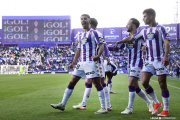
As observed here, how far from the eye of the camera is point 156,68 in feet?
18.6

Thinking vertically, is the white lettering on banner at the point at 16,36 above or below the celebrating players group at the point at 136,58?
above

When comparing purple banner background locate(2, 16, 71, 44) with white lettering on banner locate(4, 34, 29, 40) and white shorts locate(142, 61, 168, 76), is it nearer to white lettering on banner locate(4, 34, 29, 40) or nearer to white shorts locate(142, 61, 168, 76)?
white lettering on banner locate(4, 34, 29, 40)

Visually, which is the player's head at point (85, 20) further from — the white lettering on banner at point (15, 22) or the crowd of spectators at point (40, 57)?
the white lettering on banner at point (15, 22)

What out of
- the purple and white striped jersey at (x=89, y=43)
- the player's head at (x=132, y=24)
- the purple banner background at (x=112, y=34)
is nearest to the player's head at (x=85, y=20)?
the purple and white striped jersey at (x=89, y=43)

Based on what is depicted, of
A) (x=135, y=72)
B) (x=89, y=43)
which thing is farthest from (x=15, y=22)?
(x=135, y=72)

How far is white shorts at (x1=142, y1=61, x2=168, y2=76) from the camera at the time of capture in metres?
5.60

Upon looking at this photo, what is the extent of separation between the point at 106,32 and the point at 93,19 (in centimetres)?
5466

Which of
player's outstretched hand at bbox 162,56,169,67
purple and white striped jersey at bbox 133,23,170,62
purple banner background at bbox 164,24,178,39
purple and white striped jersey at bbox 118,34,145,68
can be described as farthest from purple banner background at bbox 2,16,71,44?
player's outstretched hand at bbox 162,56,169,67

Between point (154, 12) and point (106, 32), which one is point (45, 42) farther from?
point (154, 12)

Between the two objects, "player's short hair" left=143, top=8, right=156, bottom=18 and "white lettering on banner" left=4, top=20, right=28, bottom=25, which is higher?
"white lettering on banner" left=4, top=20, right=28, bottom=25

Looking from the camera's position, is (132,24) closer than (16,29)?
Yes

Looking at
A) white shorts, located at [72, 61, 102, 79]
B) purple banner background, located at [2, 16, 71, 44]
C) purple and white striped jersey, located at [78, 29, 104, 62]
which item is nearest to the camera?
white shorts, located at [72, 61, 102, 79]

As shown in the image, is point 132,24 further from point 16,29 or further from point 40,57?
point 16,29

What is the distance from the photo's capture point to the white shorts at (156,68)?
560 centimetres
